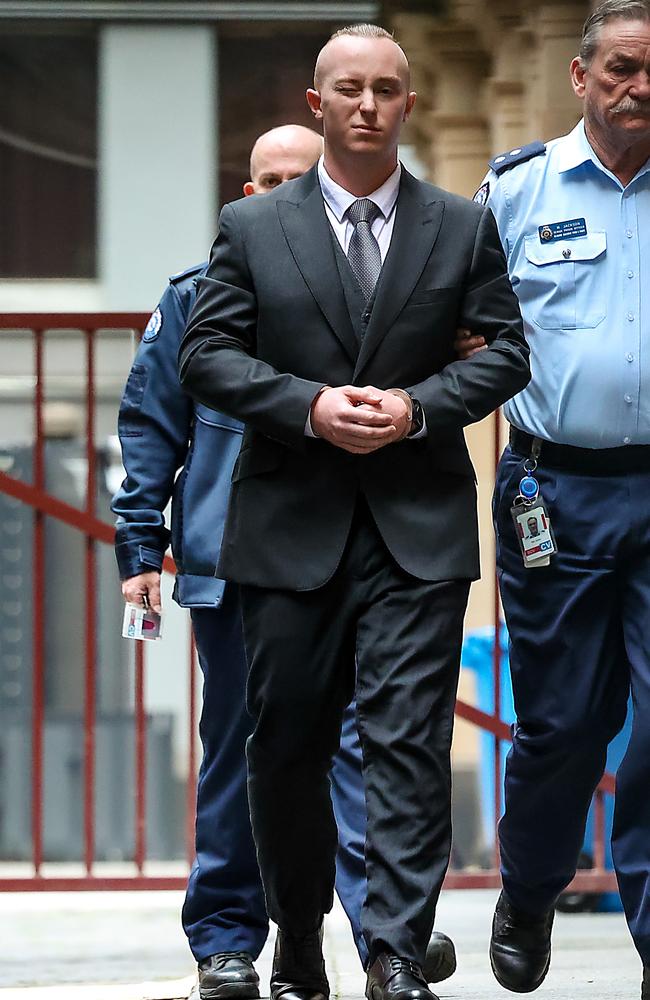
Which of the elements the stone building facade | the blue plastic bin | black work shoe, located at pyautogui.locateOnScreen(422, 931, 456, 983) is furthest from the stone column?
black work shoe, located at pyautogui.locateOnScreen(422, 931, 456, 983)

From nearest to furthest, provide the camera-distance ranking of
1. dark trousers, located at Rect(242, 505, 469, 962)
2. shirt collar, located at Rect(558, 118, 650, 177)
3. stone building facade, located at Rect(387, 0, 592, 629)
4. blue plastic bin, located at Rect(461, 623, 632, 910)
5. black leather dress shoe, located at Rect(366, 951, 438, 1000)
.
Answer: black leather dress shoe, located at Rect(366, 951, 438, 1000), dark trousers, located at Rect(242, 505, 469, 962), shirt collar, located at Rect(558, 118, 650, 177), blue plastic bin, located at Rect(461, 623, 632, 910), stone building facade, located at Rect(387, 0, 592, 629)

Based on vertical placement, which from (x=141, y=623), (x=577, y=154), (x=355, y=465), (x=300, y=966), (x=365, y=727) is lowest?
(x=300, y=966)

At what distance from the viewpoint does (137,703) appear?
5.64 metres

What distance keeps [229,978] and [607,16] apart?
2052 mm

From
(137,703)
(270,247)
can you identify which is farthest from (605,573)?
(137,703)

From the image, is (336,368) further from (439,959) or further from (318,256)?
(439,959)

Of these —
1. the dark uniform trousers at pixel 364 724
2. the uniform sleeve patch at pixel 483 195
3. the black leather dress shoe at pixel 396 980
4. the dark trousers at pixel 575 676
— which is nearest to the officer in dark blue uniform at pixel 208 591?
the dark trousers at pixel 575 676

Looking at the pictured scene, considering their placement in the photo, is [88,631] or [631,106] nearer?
[631,106]

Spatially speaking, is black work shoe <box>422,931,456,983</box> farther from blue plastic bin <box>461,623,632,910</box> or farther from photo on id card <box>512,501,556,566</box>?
blue plastic bin <box>461,623,632,910</box>

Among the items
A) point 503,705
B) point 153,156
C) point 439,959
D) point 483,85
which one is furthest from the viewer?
point 153,156

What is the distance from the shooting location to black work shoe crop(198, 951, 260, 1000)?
432 centimetres

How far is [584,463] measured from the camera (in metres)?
4.02

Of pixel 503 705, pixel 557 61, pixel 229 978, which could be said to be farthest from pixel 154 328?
pixel 557 61

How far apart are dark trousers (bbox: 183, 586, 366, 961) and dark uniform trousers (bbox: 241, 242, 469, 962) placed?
654 mm
